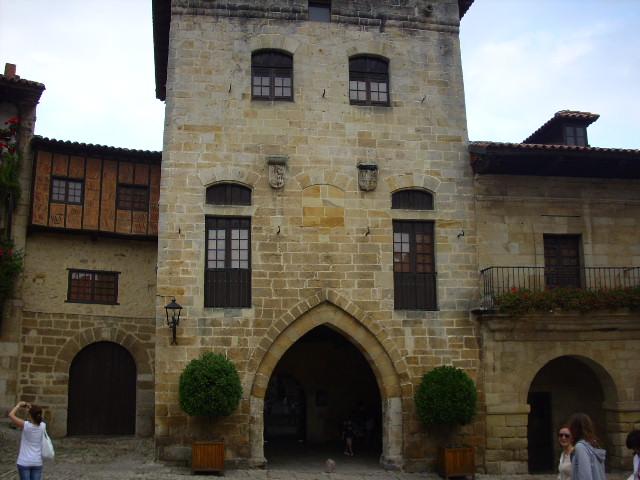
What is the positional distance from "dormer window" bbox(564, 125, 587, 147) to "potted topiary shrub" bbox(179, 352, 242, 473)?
11.9m

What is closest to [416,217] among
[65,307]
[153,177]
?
[153,177]

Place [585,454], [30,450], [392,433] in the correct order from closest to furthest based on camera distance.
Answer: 1. [585,454]
2. [30,450]
3. [392,433]

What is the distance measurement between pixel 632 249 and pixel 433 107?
6128mm

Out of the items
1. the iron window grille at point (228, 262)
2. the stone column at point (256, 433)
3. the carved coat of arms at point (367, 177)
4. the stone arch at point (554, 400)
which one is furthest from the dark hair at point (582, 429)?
the stone arch at point (554, 400)

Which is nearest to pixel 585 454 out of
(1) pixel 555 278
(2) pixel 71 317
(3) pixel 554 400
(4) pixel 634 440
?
(4) pixel 634 440

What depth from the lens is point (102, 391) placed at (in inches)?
762

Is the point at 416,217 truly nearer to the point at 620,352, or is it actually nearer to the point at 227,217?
the point at 227,217

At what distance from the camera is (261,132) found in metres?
16.8

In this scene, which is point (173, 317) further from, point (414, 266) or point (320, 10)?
point (320, 10)

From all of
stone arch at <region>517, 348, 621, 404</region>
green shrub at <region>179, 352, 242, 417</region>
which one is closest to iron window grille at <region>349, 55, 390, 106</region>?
stone arch at <region>517, 348, 621, 404</region>

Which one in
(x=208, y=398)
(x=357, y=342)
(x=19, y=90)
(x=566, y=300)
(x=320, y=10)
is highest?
(x=320, y=10)

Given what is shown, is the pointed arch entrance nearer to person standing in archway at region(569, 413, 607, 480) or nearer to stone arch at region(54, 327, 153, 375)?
stone arch at region(54, 327, 153, 375)

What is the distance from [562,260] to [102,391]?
12.5 m

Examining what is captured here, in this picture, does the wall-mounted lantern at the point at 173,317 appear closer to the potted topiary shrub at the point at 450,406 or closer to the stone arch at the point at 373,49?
the potted topiary shrub at the point at 450,406
